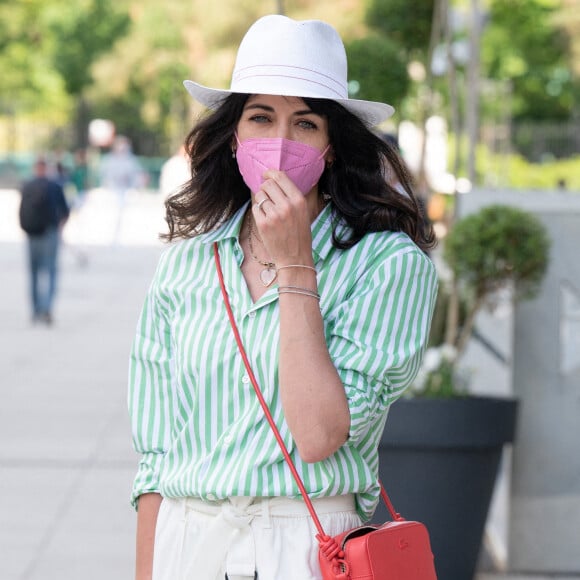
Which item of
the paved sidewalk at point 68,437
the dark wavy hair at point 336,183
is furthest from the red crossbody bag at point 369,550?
the paved sidewalk at point 68,437

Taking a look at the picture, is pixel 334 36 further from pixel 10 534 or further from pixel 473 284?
pixel 10 534

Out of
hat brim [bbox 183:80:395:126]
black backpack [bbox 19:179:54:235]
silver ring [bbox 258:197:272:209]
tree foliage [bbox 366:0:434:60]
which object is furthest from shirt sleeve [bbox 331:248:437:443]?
black backpack [bbox 19:179:54:235]

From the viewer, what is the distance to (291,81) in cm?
232

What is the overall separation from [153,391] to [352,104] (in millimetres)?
661

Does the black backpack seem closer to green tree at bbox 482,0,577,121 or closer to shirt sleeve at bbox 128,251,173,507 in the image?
shirt sleeve at bbox 128,251,173,507

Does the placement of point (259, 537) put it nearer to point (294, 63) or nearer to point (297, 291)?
point (297, 291)

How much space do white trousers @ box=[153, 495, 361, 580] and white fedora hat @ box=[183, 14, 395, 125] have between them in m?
0.73

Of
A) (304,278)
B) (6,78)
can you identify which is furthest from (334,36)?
(6,78)

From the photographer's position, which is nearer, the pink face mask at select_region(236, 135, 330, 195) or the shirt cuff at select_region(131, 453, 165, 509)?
the pink face mask at select_region(236, 135, 330, 195)

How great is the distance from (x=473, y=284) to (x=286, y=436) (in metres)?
2.94

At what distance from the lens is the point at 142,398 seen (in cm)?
247

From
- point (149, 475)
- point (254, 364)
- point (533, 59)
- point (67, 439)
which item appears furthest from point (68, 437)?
point (533, 59)

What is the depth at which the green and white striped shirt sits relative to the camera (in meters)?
2.22

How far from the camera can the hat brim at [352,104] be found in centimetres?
242
